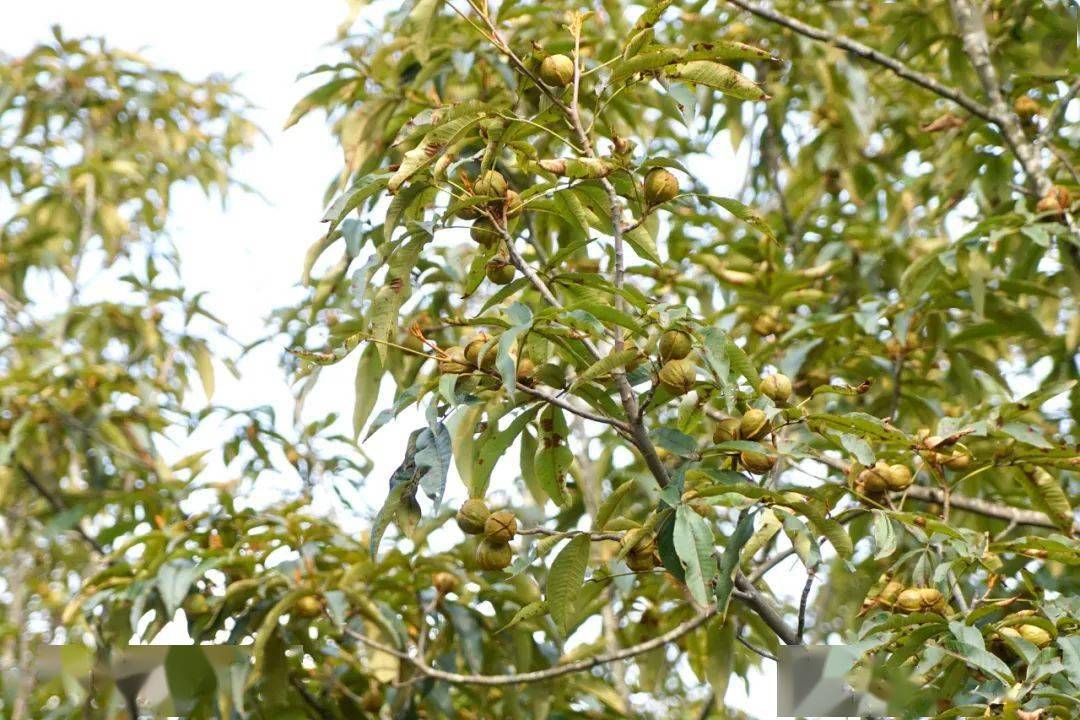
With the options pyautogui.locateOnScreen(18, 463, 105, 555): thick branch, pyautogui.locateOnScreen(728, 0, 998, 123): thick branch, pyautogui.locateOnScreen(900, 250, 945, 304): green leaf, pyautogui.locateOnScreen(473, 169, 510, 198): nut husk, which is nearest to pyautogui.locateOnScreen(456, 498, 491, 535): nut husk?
pyautogui.locateOnScreen(473, 169, 510, 198): nut husk

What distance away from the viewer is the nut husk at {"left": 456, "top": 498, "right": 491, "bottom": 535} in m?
1.27

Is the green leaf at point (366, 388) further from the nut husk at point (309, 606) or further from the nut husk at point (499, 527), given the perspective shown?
the nut husk at point (499, 527)

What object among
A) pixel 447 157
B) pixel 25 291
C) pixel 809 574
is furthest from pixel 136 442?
pixel 809 574

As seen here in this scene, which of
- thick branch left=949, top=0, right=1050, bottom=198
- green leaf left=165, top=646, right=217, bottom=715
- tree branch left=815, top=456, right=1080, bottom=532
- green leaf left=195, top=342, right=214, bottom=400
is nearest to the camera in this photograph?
tree branch left=815, top=456, right=1080, bottom=532

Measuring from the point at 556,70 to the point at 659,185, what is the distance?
179 millimetres

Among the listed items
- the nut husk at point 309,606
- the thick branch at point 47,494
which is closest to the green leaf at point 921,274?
the nut husk at point 309,606

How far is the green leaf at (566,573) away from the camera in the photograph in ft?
4.12

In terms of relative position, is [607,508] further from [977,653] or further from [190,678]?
[190,678]

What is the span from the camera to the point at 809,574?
120 cm

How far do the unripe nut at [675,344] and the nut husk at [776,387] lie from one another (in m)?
0.17

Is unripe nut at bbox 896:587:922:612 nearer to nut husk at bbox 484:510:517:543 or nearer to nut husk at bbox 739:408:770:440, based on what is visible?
nut husk at bbox 739:408:770:440

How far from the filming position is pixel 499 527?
127 cm

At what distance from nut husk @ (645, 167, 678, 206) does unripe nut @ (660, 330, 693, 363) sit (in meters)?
0.19

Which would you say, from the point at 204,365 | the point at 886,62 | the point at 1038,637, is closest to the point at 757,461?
the point at 1038,637
